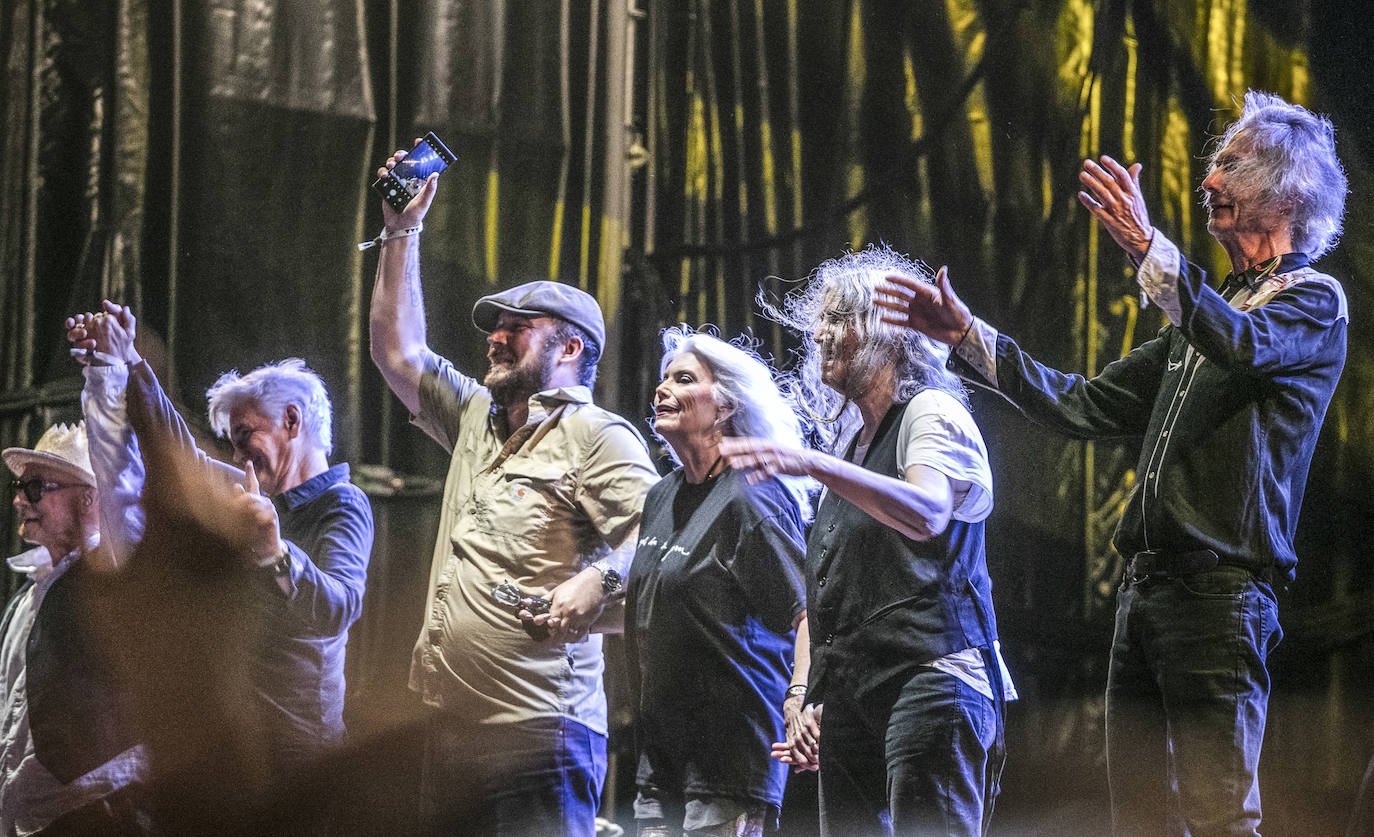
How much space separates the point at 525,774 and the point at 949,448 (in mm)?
1142

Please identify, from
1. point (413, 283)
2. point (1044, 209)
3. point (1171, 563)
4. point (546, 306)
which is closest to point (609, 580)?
point (546, 306)

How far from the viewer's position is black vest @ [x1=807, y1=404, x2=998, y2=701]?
2.43 metres

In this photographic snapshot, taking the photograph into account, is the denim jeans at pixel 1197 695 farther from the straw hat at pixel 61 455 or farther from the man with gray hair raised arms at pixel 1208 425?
the straw hat at pixel 61 455

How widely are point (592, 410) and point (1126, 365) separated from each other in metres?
1.16

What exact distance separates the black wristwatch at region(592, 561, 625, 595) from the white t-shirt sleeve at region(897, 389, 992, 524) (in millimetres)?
693

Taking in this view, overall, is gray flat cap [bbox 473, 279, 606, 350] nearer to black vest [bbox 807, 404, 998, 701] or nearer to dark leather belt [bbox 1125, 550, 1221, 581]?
black vest [bbox 807, 404, 998, 701]

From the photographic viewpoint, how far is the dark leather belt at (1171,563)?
2352 millimetres

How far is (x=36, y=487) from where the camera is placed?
12.0 ft

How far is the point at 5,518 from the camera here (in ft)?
12.1

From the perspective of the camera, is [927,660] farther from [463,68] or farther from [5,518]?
[5,518]

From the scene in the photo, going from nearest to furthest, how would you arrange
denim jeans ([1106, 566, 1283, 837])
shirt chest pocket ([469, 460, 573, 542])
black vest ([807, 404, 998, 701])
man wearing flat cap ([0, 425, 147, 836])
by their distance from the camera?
denim jeans ([1106, 566, 1283, 837]) < black vest ([807, 404, 998, 701]) < shirt chest pocket ([469, 460, 573, 542]) < man wearing flat cap ([0, 425, 147, 836])

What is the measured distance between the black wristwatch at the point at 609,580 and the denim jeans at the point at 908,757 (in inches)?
23.5

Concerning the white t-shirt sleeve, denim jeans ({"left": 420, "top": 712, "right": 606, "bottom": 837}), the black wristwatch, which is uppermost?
the white t-shirt sleeve

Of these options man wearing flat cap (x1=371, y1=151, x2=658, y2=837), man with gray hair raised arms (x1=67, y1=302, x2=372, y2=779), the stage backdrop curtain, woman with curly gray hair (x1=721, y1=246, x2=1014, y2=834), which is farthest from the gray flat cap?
woman with curly gray hair (x1=721, y1=246, x2=1014, y2=834)
